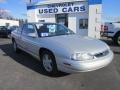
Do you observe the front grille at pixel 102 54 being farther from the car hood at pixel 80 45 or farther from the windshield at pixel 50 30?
the windshield at pixel 50 30

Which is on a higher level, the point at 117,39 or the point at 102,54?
→ the point at 102,54

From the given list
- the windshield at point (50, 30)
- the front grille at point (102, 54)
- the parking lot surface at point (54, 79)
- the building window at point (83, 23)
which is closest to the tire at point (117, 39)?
the parking lot surface at point (54, 79)

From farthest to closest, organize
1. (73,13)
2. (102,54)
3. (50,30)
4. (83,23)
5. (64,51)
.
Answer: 1. (73,13)
2. (83,23)
3. (50,30)
4. (102,54)
5. (64,51)

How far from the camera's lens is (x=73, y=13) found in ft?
64.7

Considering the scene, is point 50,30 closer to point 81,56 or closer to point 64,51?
point 64,51

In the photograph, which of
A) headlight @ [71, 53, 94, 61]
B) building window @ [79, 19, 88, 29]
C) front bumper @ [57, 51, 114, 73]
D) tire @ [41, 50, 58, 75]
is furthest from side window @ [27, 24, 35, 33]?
building window @ [79, 19, 88, 29]

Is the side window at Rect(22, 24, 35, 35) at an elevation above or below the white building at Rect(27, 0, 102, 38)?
below

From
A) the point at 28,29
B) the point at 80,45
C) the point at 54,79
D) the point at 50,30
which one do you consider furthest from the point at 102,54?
the point at 28,29

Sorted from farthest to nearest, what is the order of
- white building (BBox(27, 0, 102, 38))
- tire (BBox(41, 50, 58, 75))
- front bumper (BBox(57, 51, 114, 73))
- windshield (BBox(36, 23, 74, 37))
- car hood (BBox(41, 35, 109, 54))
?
1. white building (BBox(27, 0, 102, 38))
2. windshield (BBox(36, 23, 74, 37))
3. tire (BBox(41, 50, 58, 75))
4. car hood (BBox(41, 35, 109, 54))
5. front bumper (BBox(57, 51, 114, 73))

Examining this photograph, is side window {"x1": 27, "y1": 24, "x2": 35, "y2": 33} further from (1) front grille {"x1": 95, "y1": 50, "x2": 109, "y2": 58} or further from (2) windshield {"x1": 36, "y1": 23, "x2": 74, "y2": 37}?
(1) front grille {"x1": 95, "y1": 50, "x2": 109, "y2": 58}

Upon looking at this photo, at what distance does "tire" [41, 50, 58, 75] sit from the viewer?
5.18 meters

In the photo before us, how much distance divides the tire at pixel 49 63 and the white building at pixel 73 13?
1318 cm

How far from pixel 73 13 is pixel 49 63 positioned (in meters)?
15.0

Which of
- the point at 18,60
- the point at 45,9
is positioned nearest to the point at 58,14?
the point at 45,9
